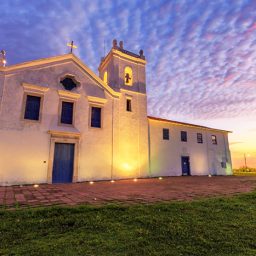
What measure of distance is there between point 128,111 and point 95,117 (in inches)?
145

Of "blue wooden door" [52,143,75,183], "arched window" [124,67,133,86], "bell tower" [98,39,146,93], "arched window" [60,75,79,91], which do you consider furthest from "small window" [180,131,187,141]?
"arched window" [60,75,79,91]

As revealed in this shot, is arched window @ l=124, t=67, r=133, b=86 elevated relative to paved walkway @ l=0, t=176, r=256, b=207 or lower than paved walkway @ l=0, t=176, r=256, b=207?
elevated

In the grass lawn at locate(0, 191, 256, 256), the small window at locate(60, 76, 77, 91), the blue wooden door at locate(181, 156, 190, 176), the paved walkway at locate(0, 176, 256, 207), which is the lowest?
the grass lawn at locate(0, 191, 256, 256)

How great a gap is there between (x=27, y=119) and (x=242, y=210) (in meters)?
13.2

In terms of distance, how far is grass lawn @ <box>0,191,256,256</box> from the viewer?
279 cm

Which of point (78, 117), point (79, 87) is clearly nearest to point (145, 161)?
point (78, 117)

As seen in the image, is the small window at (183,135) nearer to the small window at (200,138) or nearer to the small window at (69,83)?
the small window at (200,138)

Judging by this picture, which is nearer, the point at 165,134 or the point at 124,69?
the point at 124,69

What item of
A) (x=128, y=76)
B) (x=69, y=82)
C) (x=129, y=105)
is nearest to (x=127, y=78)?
(x=128, y=76)

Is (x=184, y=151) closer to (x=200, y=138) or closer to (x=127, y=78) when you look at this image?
(x=200, y=138)

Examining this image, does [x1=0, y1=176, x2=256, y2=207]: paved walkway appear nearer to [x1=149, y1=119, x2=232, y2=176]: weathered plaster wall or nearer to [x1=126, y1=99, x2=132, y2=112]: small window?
[x1=126, y1=99, x2=132, y2=112]: small window

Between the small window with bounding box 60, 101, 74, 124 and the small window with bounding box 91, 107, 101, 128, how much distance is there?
1839mm

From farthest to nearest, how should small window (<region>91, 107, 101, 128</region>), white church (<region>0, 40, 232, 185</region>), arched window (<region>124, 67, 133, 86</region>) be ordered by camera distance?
arched window (<region>124, 67, 133, 86</region>), small window (<region>91, 107, 101, 128</region>), white church (<region>0, 40, 232, 185</region>)

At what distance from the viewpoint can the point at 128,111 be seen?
60.2 feet
